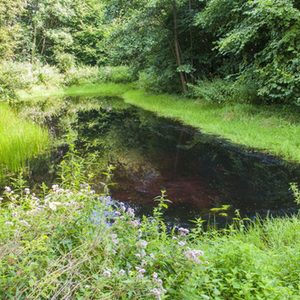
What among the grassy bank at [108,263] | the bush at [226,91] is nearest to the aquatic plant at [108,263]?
the grassy bank at [108,263]

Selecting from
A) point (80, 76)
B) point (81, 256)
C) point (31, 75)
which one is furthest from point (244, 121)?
point (80, 76)

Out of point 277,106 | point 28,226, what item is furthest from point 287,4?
point 28,226

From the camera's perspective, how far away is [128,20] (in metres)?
17.5

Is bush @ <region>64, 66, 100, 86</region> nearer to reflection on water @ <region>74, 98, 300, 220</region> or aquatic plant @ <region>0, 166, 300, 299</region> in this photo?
reflection on water @ <region>74, 98, 300, 220</region>

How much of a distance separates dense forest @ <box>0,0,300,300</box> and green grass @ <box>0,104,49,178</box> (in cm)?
4

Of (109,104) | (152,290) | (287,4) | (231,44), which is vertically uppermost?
(287,4)

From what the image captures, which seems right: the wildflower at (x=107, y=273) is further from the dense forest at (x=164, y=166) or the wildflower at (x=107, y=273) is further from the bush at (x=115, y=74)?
the bush at (x=115, y=74)

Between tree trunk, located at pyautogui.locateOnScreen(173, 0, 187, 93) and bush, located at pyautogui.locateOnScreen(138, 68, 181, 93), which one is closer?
tree trunk, located at pyautogui.locateOnScreen(173, 0, 187, 93)

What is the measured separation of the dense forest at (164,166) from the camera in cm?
243

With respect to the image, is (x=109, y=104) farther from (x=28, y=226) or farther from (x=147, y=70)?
(x=28, y=226)

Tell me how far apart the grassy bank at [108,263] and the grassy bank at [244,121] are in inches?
225

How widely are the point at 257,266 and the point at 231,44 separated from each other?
10.1m

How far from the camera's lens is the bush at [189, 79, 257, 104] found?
40.3 ft

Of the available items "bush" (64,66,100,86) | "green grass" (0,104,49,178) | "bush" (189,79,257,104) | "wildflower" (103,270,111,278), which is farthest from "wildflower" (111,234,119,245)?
"bush" (64,66,100,86)
